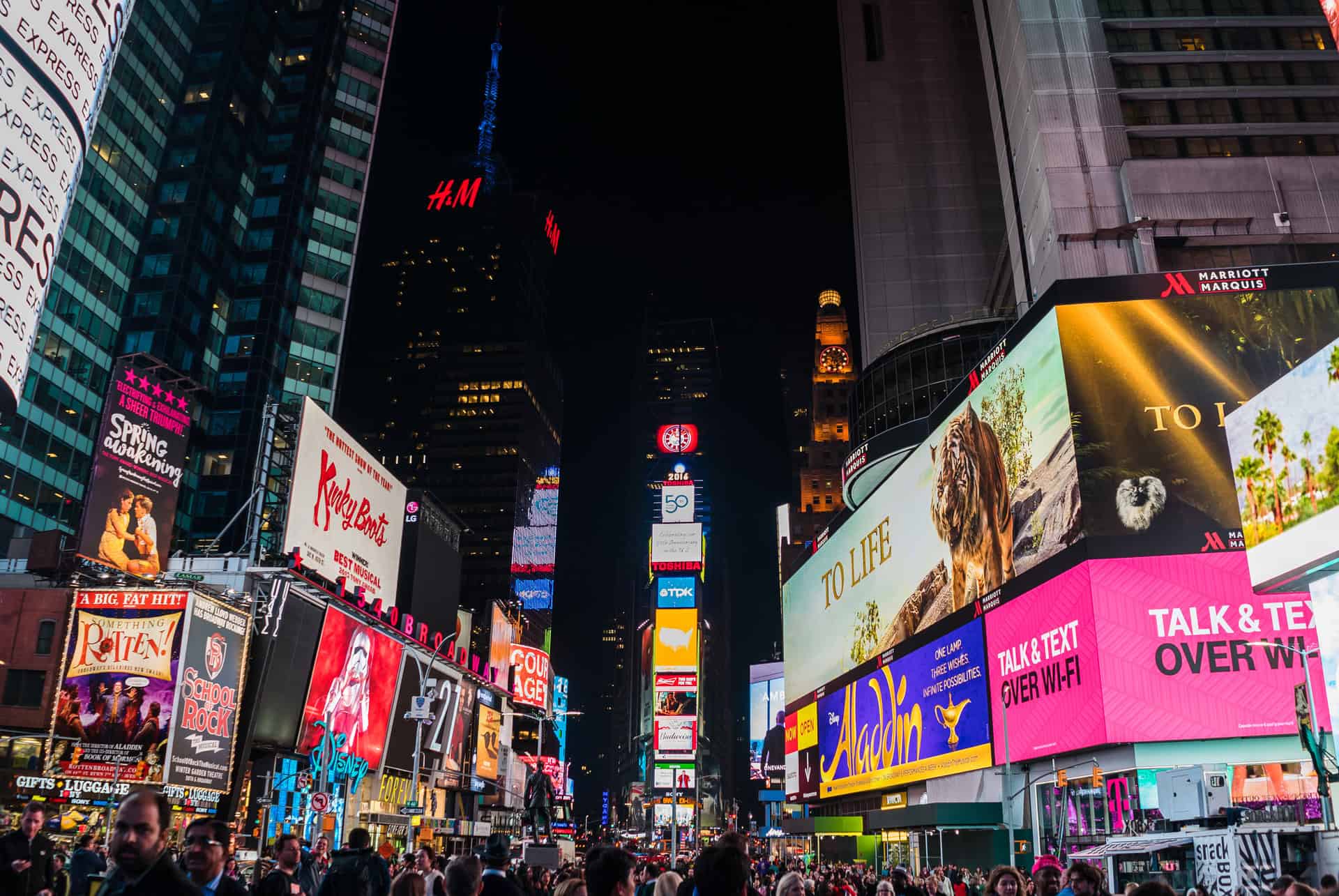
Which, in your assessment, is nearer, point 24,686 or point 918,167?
point 24,686

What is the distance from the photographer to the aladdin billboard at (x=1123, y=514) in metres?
37.2

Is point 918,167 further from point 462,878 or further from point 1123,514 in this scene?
Result: point 462,878

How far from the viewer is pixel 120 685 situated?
37000 millimetres

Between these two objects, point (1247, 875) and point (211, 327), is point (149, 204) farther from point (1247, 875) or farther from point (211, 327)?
point (1247, 875)

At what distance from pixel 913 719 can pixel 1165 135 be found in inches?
1561

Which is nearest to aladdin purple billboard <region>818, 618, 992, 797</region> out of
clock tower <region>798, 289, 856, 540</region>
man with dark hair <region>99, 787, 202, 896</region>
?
man with dark hair <region>99, 787, 202, 896</region>

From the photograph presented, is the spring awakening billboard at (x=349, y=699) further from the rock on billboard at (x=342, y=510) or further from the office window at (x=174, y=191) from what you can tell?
the office window at (x=174, y=191)

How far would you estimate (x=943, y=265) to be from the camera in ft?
314

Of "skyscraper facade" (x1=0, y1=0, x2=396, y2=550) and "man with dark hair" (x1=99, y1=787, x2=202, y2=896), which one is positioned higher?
"skyscraper facade" (x1=0, y1=0, x2=396, y2=550)

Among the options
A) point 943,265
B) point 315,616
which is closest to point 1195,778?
point 315,616

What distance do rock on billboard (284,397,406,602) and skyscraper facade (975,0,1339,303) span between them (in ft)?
137

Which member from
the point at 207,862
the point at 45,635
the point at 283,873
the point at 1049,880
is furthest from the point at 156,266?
the point at 1049,880

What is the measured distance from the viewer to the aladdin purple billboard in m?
49.2

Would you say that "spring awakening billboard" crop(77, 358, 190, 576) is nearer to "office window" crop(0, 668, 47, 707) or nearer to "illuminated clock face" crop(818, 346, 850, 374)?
"office window" crop(0, 668, 47, 707)
